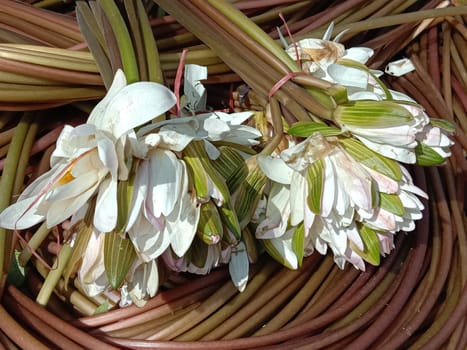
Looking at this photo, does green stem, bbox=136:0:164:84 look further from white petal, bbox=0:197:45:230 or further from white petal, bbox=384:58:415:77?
white petal, bbox=384:58:415:77

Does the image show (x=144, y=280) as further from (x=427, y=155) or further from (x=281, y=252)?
(x=427, y=155)

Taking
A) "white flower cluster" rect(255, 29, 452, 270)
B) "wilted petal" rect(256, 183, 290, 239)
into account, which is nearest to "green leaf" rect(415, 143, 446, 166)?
"white flower cluster" rect(255, 29, 452, 270)

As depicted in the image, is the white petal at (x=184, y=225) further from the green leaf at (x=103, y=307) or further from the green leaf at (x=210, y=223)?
the green leaf at (x=103, y=307)

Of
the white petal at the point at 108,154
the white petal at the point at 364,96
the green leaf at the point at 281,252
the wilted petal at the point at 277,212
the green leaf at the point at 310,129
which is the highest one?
the white petal at the point at 108,154

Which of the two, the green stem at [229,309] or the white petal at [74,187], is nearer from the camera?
the white petal at [74,187]

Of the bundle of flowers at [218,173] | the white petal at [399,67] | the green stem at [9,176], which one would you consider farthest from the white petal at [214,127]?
the white petal at [399,67]

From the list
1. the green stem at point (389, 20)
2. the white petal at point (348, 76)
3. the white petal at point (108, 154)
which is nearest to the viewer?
the white petal at point (108, 154)

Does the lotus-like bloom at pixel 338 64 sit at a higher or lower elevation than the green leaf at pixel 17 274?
higher

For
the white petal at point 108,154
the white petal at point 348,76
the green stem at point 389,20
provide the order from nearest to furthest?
1. the white petal at point 108,154
2. the white petal at point 348,76
3. the green stem at point 389,20
